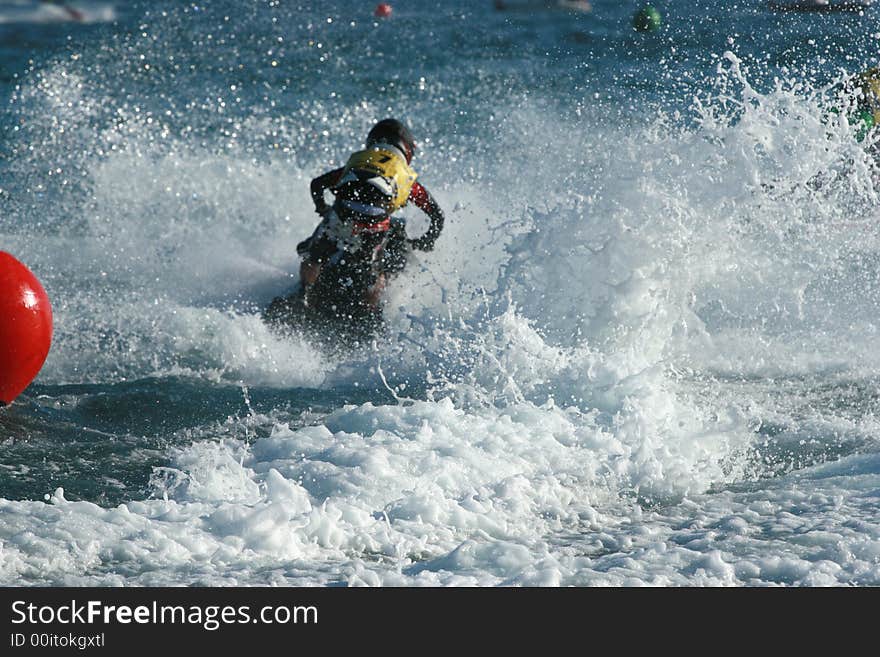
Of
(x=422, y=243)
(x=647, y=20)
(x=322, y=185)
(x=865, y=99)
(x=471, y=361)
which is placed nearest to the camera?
(x=471, y=361)

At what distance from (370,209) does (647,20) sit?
34.0 feet

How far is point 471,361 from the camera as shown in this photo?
591cm

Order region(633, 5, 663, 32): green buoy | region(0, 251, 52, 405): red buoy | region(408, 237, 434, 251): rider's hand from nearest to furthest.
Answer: region(0, 251, 52, 405): red buoy
region(408, 237, 434, 251): rider's hand
region(633, 5, 663, 32): green buoy

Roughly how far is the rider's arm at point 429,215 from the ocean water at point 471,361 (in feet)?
0.58

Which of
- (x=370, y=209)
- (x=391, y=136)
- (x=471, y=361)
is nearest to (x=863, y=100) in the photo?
(x=391, y=136)

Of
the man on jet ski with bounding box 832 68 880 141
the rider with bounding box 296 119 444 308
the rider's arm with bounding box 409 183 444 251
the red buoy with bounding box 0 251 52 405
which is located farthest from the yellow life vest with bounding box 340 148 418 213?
the man on jet ski with bounding box 832 68 880 141

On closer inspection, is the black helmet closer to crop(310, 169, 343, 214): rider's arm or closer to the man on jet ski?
crop(310, 169, 343, 214): rider's arm

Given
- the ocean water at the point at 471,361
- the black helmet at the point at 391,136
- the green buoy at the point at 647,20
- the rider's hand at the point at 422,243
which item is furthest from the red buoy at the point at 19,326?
the green buoy at the point at 647,20

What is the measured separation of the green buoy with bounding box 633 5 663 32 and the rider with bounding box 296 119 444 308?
31.9 ft

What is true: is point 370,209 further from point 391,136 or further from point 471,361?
point 471,361

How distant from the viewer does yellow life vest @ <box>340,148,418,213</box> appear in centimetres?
688

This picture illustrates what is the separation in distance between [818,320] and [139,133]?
7149 mm

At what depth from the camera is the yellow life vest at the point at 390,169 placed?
688 cm
